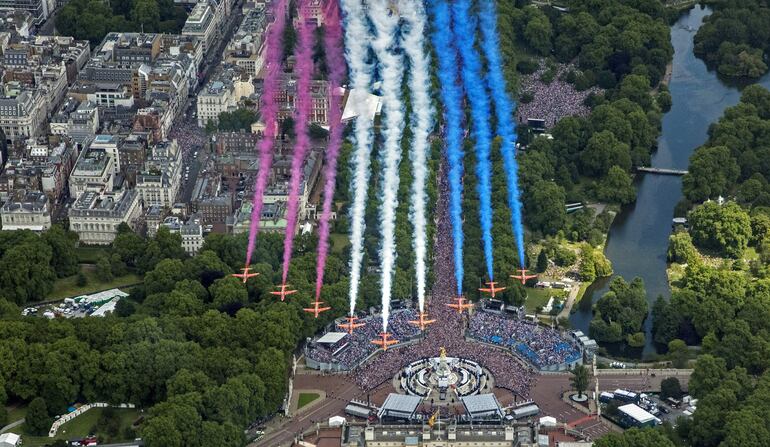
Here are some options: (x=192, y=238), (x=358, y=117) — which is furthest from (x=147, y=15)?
(x=192, y=238)

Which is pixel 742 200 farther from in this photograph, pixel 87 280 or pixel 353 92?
pixel 87 280

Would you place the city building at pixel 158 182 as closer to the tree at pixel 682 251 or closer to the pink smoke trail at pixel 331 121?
the pink smoke trail at pixel 331 121

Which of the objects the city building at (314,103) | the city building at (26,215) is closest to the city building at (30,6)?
the city building at (314,103)

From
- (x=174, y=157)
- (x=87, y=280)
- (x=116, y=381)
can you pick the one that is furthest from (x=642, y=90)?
(x=116, y=381)

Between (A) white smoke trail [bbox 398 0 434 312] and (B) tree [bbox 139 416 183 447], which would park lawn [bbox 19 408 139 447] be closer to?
(B) tree [bbox 139 416 183 447]

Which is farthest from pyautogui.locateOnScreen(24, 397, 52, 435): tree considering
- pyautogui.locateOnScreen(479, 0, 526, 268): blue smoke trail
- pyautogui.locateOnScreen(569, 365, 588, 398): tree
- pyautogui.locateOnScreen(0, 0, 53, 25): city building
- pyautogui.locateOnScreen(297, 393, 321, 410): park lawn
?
pyautogui.locateOnScreen(0, 0, 53, 25): city building

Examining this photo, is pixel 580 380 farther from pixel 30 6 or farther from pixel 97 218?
pixel 30 6

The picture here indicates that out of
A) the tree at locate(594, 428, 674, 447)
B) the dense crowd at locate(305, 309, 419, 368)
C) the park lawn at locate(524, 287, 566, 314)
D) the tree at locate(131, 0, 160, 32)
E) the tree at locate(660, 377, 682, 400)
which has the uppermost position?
the tree at locate(131, 0, 160, 32)

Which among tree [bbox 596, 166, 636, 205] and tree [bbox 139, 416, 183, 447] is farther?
tree [bbox 596, 166, 636, 205]
